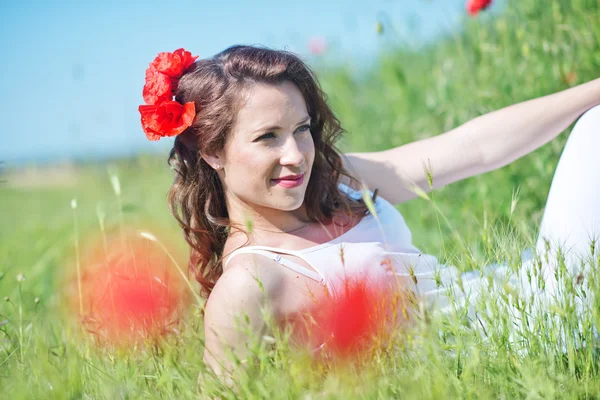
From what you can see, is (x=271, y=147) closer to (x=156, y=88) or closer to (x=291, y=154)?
(x=291, y=154)

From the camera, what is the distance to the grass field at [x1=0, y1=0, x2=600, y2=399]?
1.35 m

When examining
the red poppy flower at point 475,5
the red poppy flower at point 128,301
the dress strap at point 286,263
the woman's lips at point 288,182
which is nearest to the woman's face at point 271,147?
the woman's lips at point 288,182

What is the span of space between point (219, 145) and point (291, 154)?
263 millimetres

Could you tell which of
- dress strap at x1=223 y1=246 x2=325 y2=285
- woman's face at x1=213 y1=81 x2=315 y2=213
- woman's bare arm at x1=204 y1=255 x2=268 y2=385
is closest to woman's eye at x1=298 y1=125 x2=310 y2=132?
woman's face at x1=213 y1=81 x2=315 y2=213

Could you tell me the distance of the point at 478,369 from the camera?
56.6 inches

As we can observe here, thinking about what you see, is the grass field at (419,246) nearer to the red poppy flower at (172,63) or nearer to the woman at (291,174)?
the woman at (291,174)

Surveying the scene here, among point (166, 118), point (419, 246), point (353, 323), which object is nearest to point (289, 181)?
point (166, 118)

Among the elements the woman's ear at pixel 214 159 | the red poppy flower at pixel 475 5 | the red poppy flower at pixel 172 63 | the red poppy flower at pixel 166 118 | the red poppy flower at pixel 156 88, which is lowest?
the woman's ear at pixel 214 159

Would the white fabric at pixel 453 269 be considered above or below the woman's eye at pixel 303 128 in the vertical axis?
below

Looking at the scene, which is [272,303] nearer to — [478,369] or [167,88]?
[478,369]

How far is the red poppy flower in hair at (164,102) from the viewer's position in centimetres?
199

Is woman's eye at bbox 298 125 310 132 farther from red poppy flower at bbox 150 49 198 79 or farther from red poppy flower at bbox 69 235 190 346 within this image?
red poppy flower at bbox 69 235 190 346

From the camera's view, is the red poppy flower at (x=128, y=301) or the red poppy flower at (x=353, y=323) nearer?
the red poppy flower at (x=353, y=323)

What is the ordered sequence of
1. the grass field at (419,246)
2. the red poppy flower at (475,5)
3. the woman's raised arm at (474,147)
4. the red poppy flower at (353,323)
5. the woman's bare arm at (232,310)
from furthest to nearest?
1. the red poppy flower at (475,5)
2. the woman's raised arm at (474,147)
3. the woman's bare arm at (232,310)
4. the red poppy flower at (353,323)
5. the grass field at (419,246)
